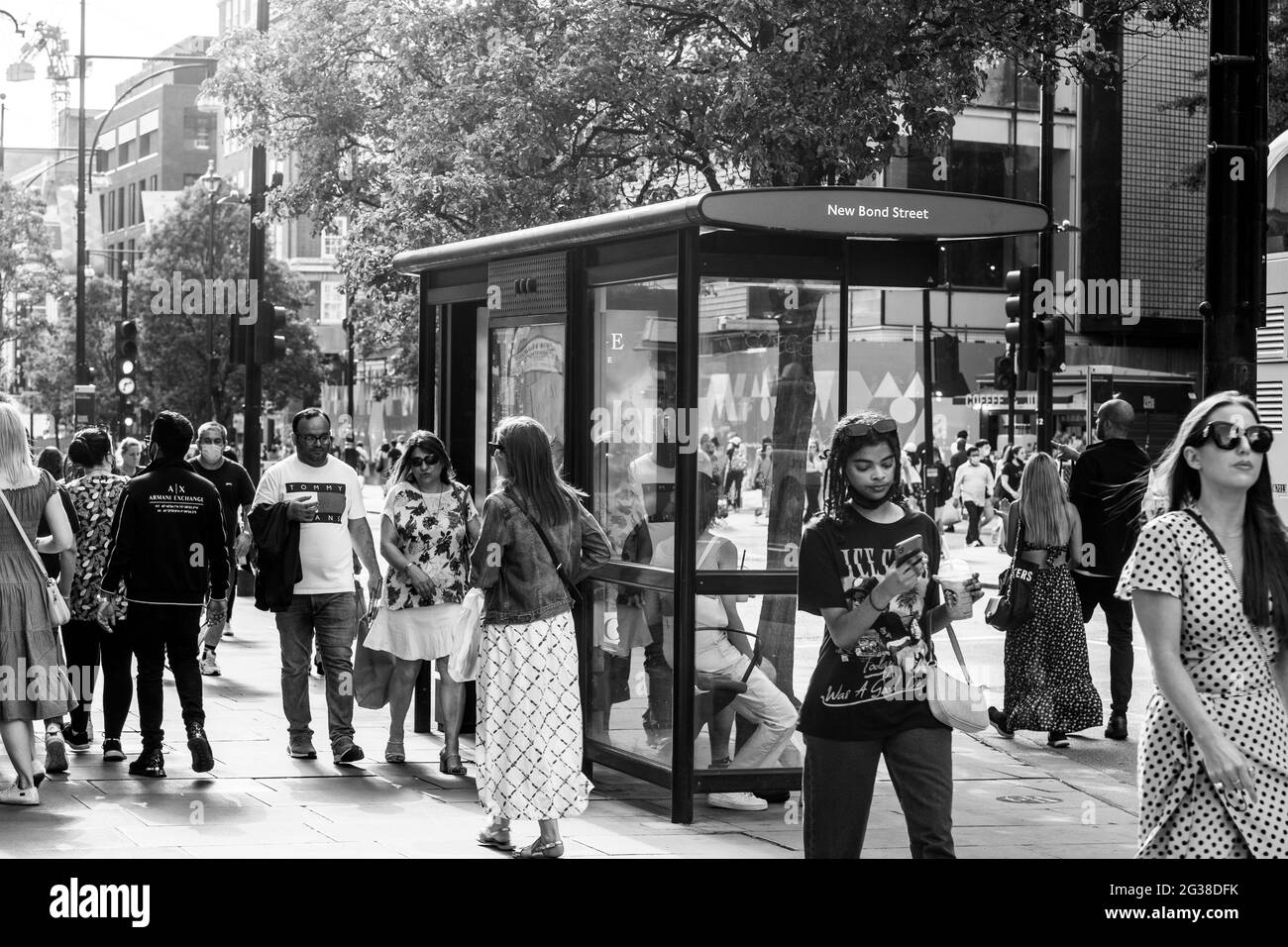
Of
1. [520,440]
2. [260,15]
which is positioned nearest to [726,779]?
[520,440]

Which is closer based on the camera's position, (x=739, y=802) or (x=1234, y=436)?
(x=1234, y=436)

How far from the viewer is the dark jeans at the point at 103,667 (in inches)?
371

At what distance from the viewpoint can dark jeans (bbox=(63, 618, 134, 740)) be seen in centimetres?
942

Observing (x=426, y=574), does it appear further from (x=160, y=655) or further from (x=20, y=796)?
(x=20, y=796)

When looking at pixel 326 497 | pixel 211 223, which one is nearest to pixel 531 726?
pixel 326 497

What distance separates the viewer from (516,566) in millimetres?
7113

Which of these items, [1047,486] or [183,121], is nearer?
[1047,486]

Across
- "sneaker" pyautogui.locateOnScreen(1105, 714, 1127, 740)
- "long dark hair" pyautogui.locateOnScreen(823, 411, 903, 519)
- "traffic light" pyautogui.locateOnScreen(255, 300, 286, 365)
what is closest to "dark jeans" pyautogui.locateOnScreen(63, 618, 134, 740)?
"long dark hair" pyautogui.locateOnScreen(823, 411, 903, 519)

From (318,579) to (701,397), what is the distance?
7.96 feet

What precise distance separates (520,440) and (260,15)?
1489cm

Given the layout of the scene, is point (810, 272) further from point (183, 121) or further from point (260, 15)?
point (183, 121)

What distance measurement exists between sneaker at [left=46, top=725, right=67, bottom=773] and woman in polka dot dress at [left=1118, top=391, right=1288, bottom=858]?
19.7ft
